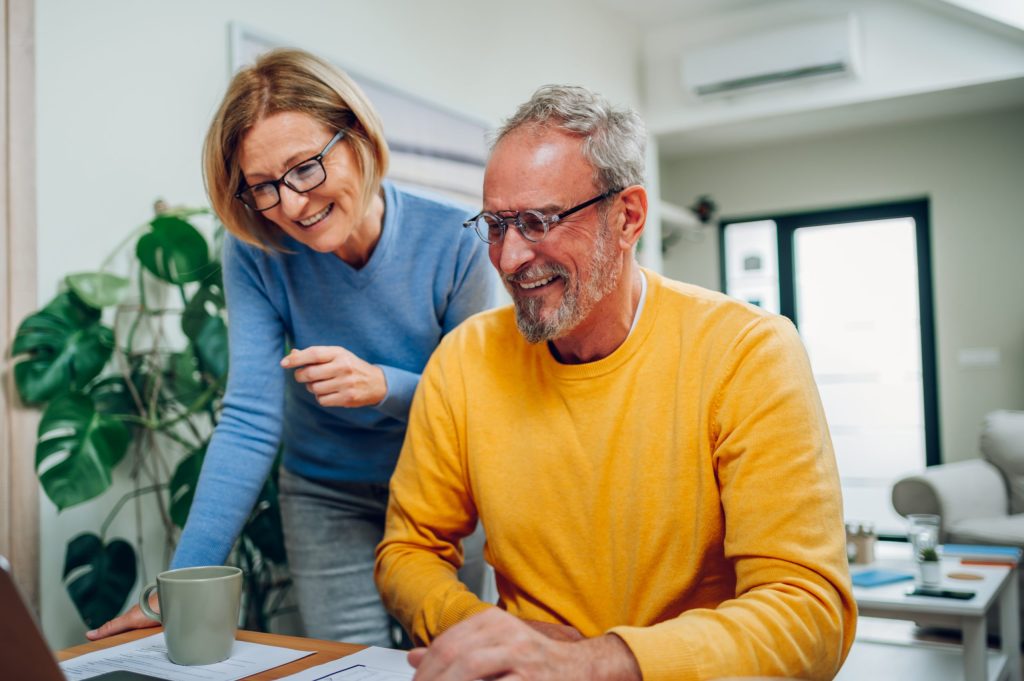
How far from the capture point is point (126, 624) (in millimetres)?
1046

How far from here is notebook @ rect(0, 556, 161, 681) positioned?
1.92ft

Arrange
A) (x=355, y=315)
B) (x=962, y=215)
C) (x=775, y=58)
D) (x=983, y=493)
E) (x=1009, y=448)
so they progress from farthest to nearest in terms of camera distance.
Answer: (x=962, y=215) → (x=775, y=58) → (x=1009, y=448) → (x=983, y=493) → (x=355, y=315)

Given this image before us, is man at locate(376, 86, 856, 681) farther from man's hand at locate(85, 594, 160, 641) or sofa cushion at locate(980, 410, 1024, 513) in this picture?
sofa cushion at locate(980, 410, 1024, 513)

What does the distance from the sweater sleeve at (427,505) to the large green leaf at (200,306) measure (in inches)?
49.2

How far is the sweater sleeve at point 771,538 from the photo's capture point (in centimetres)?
84

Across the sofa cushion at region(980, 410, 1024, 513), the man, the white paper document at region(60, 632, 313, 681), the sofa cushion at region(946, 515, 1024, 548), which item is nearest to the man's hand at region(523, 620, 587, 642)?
the man

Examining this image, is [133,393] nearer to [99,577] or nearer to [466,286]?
[99,577]

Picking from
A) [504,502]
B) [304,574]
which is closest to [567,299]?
[504,502]

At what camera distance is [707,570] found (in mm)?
1088

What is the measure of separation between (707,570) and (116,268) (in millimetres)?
1995

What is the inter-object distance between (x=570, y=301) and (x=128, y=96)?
76.6 inches

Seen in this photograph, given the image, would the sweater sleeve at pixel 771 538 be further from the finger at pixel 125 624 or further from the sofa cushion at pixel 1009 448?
the sofa cushion at pixel 1009 448

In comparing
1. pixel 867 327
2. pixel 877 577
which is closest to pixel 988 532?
pixel 877 577

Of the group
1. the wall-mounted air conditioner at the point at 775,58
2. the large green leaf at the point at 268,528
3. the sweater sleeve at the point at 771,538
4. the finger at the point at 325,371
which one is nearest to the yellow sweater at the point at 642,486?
the sweater sleeve at the point at 771,538
